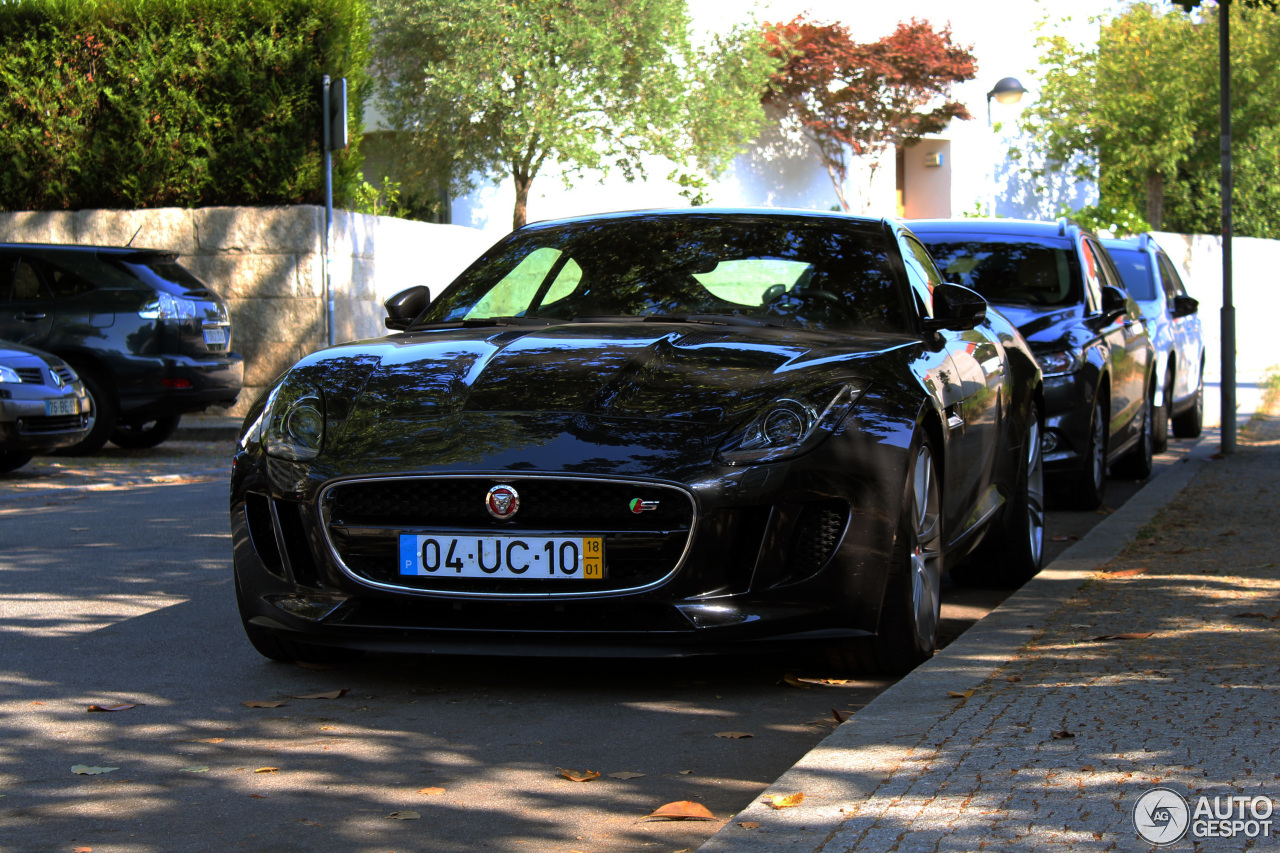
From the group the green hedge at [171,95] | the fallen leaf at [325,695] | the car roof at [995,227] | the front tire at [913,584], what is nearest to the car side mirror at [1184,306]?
the car roof at [995,227]

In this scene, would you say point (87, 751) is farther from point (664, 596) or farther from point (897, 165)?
point (897, 165)

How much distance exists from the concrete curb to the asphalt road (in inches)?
7.5

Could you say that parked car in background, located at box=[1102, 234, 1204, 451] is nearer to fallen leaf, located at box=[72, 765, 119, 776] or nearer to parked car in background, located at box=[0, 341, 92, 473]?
parked car in background, located at box=[0, 341, 92, 473]

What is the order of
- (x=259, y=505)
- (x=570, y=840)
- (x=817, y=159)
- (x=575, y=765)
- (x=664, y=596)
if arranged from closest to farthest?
(x=570, y=840)
(x=575, y=765)
(x=664, y=596)
(x=259, y=505)
(x=817, y=159)

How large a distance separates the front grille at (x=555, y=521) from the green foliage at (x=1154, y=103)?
26938 millimetres

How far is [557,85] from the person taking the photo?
24188 mm

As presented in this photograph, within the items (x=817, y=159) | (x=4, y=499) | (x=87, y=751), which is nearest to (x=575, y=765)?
(x=87, y=751)

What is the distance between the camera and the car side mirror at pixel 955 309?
5.54 metres

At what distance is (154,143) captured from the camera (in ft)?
51.3

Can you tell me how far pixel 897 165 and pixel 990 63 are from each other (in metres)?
2.82

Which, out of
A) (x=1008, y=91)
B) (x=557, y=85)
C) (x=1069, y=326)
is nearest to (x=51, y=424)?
(x=1069, y=326)

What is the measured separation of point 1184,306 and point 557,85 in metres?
13.0

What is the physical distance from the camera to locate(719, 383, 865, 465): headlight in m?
4.34

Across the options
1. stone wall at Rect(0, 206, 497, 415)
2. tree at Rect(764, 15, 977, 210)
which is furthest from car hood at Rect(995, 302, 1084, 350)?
tree at Rect(764, 15, 977, 210)
